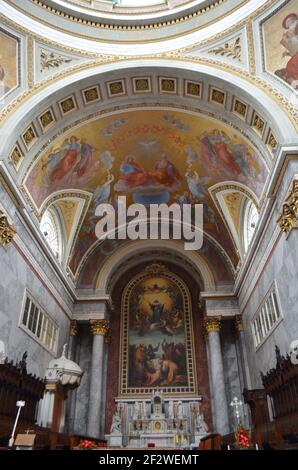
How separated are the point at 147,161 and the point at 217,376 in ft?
31.8

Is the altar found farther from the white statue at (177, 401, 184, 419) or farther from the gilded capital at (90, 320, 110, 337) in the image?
the gilded capital at (90, 320, 110, 337)

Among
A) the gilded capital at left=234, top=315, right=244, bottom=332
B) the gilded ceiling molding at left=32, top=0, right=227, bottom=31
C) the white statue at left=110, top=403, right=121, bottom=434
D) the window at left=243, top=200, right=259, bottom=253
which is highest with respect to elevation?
the gilded ceiling molding at left=32, top=0, right=227, bottom=31

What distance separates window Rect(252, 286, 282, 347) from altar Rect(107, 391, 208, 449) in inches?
187

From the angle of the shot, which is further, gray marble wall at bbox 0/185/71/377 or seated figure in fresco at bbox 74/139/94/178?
seated figure in fresco at bbox 74/139/94/178

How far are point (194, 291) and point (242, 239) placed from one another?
5.38 m

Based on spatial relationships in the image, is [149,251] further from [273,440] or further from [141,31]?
[273,440]

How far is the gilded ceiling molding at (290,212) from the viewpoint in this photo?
9.34 metres

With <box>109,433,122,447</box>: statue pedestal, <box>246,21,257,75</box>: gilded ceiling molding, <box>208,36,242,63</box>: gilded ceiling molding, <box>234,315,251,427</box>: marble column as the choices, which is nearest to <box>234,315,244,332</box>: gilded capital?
<box>234,315,251,427</box>: marble column

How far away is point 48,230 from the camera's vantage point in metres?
15.6

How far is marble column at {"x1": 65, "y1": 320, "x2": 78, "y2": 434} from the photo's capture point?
52.0ft

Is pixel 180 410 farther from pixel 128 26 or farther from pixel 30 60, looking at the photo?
pixel 128 26

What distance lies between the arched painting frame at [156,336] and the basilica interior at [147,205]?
10 centimetres

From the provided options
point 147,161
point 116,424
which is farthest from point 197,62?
point 116,424

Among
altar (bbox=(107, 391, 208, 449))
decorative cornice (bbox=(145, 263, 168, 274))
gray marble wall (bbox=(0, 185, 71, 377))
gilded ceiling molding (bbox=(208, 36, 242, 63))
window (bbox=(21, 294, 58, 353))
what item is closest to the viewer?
gray marble wall (bbox=(0, 185, 71, 377))
